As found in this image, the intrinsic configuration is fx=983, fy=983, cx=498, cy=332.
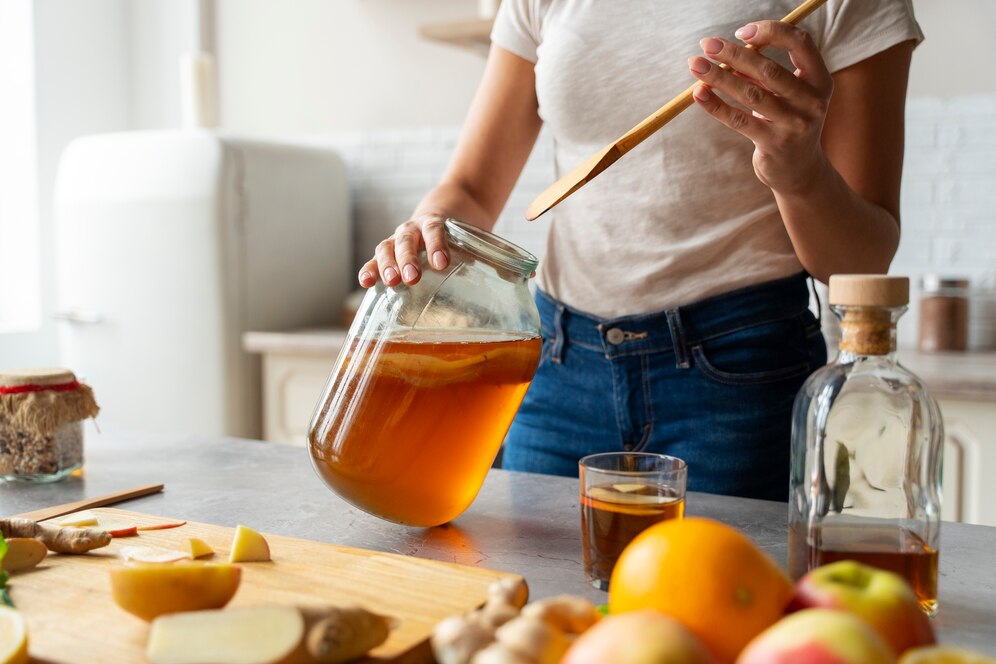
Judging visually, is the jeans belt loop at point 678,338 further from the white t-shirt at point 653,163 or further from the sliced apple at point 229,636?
the sliced apple at point 229,636

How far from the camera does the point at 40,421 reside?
0.98 meters

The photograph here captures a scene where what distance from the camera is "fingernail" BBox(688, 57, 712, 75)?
2.52ft

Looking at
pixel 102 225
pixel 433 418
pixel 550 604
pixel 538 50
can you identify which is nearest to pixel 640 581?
pixel 550 604

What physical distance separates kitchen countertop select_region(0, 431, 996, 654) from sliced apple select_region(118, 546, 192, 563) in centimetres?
11

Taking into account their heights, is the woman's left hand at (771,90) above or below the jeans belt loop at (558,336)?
above

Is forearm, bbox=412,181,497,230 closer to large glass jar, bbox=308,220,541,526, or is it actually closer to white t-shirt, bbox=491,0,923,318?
white t-shirt, bbox=491,0,923,318

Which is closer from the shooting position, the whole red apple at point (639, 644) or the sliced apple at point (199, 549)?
the whole red apple at point (639, 644)

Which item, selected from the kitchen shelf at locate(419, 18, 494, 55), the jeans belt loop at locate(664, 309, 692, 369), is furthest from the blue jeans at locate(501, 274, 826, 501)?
the kitchen shelf at locate(419, 18, 494, 55)

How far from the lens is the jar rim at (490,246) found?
77 centimetres

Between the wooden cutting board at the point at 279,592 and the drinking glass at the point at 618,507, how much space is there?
0.08 metres

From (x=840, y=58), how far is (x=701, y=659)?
771mm

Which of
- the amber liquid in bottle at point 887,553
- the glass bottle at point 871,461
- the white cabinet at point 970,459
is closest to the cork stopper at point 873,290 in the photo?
the glass bottle at point 871,461

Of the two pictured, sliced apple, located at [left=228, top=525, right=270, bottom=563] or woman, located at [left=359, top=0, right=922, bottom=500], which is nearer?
sliced apple, located at [left=228, top=525, right=270, bottom=563]

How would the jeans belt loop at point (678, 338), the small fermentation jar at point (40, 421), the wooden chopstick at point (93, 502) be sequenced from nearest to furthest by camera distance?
the wooden chopstick at point (93, 502) → the small fermentation jar at point (40, 421) → the jeans belt loop at point (678, 338)
